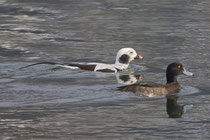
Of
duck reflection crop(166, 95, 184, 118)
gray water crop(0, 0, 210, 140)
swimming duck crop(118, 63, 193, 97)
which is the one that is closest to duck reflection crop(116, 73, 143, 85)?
gray water crop(0, 0, 210, 140)

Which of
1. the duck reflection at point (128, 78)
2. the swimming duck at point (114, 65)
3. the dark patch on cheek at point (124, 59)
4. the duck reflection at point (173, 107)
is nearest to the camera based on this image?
the duck reflection at point (173, 107)

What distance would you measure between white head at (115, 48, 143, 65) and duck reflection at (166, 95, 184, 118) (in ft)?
12.8

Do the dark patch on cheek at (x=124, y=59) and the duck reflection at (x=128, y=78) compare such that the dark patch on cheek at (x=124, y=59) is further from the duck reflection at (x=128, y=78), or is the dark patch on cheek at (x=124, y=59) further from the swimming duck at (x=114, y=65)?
the duck reflection at (x=128, y=78)

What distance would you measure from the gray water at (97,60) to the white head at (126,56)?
0.35m

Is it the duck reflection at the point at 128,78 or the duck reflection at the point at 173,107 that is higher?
the duck reflection at the point at 173,107

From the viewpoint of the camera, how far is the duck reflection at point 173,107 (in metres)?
13.9

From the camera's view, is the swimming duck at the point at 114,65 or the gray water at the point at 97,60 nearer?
the gray water at the point at 97,60

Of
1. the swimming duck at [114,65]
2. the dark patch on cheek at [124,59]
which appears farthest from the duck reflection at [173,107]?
the dark patch on cheek at [124,59]

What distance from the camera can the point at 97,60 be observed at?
20906mm

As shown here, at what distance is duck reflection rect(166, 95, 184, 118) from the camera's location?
1388cm

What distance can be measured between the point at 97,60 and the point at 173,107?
260 inches

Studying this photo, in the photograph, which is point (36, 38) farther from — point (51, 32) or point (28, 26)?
point (28, 26)

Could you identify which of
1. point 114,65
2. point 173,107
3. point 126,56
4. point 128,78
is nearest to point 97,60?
point 126,56

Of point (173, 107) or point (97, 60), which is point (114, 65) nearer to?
point (97, 60)
